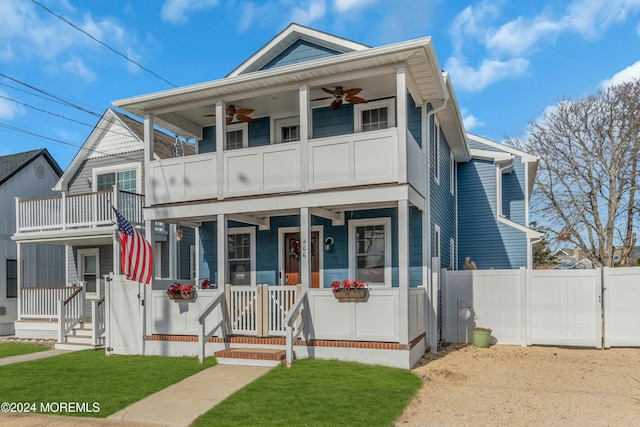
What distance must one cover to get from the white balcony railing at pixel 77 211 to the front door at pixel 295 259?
5164 mm

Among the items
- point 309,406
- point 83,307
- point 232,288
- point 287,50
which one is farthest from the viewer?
point 83,307

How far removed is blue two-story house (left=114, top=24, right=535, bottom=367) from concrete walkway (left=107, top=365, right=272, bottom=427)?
1.06 meters

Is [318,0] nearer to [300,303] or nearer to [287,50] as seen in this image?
[287,50]

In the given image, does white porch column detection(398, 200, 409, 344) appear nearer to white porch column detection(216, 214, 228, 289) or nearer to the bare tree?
white porch column detection(216, 214, 228, 289)

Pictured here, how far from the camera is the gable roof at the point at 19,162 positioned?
1762cm

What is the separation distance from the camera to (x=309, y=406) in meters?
5.86

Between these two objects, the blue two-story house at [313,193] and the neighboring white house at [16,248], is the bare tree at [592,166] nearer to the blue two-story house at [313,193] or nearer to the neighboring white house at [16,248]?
the blue two-story house at [313,193]

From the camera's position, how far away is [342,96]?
998cm

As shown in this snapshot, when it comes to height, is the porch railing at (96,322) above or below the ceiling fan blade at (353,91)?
below

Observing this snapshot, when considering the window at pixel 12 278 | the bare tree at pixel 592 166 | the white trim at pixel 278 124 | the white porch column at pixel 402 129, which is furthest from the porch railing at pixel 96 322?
the bare tree at pixel 592 166

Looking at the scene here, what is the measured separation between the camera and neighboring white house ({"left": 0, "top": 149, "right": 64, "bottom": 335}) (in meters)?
16.8

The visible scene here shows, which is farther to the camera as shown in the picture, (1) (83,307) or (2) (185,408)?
(1) (83,307)

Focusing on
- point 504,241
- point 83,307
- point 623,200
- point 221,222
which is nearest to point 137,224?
point 83,307

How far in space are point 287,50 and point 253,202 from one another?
460 cm
